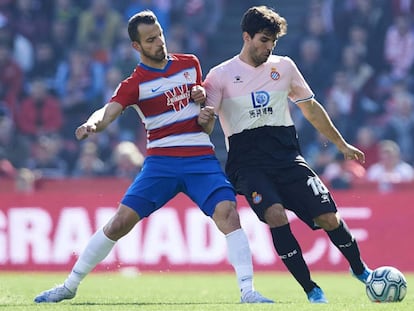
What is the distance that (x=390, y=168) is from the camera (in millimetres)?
19047

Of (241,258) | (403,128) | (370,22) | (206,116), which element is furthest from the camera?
(370,22)

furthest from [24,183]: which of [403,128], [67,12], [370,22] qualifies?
[370,22]

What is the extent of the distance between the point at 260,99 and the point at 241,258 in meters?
1.41

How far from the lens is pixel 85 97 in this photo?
903 inches

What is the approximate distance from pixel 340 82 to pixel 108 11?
4.84m

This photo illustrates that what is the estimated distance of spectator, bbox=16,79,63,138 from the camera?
22.3m

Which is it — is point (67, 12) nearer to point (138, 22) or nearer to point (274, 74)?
point (138, 22)

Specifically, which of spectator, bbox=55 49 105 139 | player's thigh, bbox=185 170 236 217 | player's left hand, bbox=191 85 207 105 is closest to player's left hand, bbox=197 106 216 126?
player's left hand, bbox=191 85 207 105

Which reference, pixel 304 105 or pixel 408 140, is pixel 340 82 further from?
pixel 304 105

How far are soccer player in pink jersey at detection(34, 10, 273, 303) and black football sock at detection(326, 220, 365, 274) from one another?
1025 mm

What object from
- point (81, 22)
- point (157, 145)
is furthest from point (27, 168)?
point (157, 145)

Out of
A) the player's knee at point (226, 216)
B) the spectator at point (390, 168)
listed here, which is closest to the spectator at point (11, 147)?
the spectator at point (390, 168)

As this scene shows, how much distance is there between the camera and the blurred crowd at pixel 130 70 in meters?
20.8

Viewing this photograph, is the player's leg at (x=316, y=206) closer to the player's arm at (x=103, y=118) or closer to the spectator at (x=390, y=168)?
the player's arm at (x=103, y=118)
